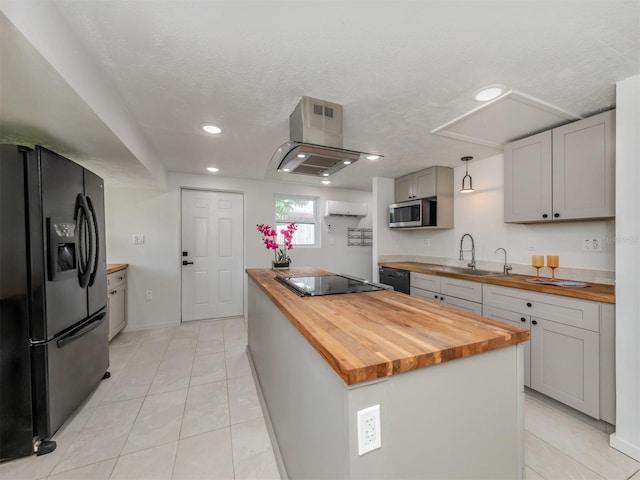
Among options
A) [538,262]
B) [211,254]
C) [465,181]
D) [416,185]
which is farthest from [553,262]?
[211,254]

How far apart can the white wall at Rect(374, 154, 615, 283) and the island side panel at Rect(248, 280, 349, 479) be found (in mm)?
2602

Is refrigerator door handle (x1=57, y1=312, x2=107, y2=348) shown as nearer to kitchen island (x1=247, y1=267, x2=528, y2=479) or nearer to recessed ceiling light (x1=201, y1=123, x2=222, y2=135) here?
kitchen island (x1=247, y1=267, x2=528, y2=479)

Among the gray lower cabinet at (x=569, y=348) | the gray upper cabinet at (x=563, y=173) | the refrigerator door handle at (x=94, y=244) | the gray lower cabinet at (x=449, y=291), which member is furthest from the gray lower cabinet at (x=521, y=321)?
the refrigerator door handle at (x=94, y=244)

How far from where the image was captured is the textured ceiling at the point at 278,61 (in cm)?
111

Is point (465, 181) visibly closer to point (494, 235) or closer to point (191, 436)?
point (494, 235)

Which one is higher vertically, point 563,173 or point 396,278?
point 563,173

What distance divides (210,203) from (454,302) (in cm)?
352

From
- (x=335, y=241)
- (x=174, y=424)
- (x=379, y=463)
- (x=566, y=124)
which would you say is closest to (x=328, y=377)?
(x=379, y=463)

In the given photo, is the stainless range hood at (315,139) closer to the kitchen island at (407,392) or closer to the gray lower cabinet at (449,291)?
the kitchen island at (407,392)

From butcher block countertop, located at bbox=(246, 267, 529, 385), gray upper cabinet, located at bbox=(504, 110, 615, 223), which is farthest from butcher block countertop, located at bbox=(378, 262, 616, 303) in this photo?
butcher block countertop, located at bbox=(246, 267, 529, 385)

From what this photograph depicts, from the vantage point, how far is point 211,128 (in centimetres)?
227

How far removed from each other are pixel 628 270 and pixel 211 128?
120 inches

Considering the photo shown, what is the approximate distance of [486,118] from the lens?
209 cm

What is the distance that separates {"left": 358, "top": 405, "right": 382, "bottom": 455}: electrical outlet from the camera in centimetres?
74
